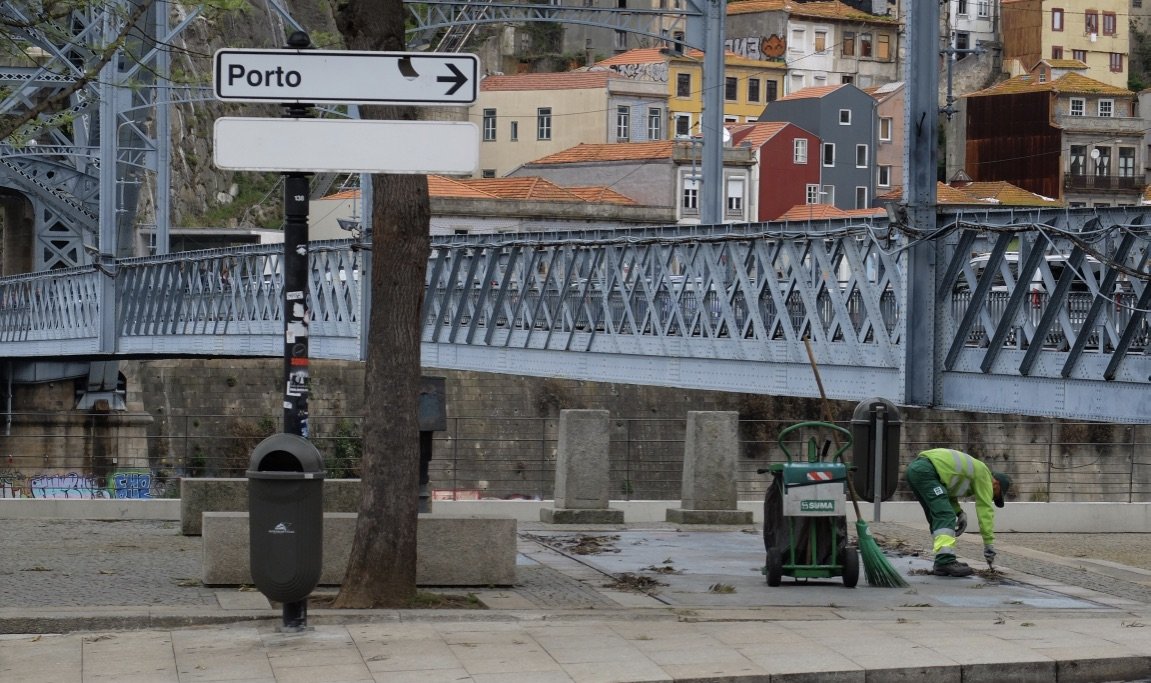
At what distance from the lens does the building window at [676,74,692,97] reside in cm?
9494

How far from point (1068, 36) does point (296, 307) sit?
339ft

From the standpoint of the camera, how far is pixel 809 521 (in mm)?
15031

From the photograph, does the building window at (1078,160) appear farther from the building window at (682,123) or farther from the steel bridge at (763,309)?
the steel bridge at (763,309)

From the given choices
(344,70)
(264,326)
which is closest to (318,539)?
(344,70)

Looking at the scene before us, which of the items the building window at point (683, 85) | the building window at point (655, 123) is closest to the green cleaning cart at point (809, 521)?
the building window at point (655, 123)

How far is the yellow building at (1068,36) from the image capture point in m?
108

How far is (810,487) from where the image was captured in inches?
583

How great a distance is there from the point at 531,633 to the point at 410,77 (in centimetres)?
370

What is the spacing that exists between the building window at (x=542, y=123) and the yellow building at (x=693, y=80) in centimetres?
431

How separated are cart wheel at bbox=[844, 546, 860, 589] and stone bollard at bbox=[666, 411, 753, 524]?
5252mm

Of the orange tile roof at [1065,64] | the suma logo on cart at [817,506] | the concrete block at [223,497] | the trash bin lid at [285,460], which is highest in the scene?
the orange tile roof at [1065,64]

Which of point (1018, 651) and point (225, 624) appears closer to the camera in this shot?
point (1018, 651)

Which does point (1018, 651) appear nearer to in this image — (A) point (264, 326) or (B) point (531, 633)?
(B) point (531, 633)

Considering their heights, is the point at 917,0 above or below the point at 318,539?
above
